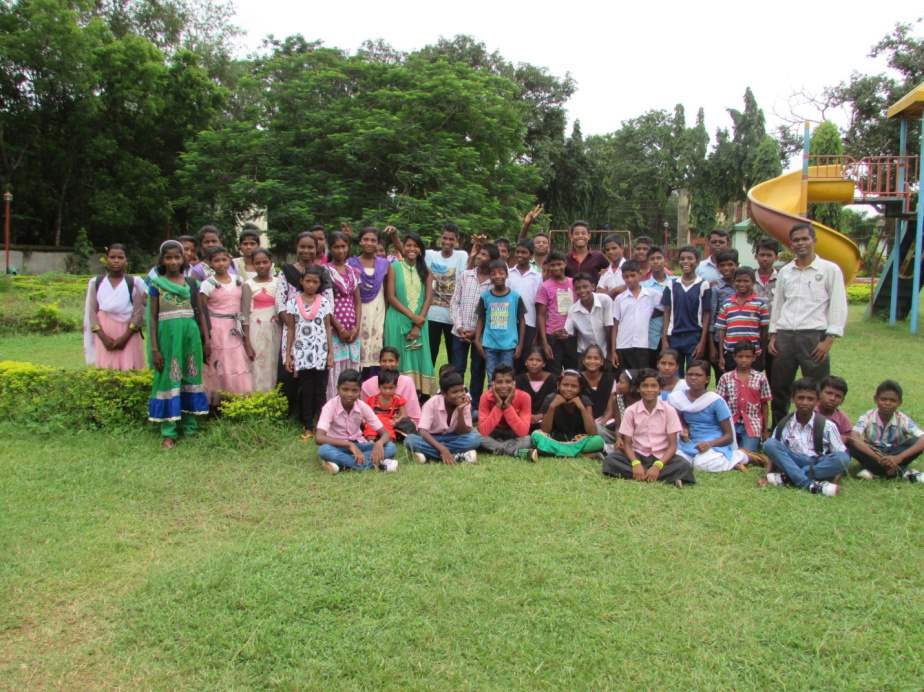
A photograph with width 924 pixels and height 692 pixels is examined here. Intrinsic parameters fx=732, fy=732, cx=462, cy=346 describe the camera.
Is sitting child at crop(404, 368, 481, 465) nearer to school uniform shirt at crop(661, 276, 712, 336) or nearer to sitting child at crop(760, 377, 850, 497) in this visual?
school uniform shirt at crop(661, 276, 712, 336)

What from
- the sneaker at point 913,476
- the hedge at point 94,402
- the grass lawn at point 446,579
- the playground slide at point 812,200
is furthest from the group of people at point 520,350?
the playground slide at point 812,200

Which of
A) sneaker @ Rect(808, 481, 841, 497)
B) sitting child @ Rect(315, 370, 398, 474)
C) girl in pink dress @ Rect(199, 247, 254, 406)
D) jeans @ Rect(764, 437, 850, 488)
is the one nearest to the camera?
sneaker @ Rect(808, 481, 841, 497)

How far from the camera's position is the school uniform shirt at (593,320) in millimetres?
6566

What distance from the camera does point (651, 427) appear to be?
5.40 metres

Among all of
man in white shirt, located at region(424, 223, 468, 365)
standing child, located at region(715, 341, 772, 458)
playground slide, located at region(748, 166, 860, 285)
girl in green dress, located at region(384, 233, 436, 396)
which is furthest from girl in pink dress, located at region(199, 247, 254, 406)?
playground slide, located at region(748, 166, 860, 285)

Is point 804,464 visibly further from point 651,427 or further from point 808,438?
point 651,427

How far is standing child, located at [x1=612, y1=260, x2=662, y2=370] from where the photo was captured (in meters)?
6.53

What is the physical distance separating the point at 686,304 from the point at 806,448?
1724 mm

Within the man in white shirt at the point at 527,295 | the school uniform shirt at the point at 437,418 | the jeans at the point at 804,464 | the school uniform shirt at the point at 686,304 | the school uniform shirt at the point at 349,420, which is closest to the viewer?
the jeans at the point at 804,464

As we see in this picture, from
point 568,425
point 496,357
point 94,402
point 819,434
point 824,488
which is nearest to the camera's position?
point 824,488

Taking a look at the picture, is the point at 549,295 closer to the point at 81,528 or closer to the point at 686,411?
the point at 686,411

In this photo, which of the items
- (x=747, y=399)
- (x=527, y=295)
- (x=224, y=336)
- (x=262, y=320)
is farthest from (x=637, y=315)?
(x=224, y=336)

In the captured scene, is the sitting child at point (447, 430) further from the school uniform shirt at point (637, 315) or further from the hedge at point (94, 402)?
the school uniform shirt at point (637, 315)

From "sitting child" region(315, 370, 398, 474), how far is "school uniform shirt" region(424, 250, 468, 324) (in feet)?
5.25
